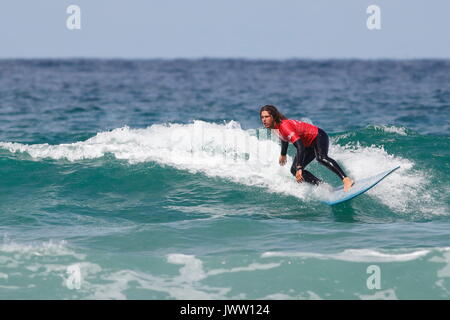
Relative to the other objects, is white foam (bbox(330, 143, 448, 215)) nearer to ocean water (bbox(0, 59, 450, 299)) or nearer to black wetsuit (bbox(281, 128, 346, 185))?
ocean water (bbox(0, 59, 450, 299))

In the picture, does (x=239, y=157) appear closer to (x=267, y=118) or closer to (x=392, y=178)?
(x=392, y=178)

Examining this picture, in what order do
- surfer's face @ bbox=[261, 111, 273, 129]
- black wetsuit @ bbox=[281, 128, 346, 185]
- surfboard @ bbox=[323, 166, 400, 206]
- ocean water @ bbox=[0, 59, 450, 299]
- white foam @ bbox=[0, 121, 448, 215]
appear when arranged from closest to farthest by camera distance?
ocean water @ bbox=[0, 59, 450, 299]
surfer's face @ bbox=[261, 111, 273, 129]
surfboard @ bbox=[323, 166, 400, 206]
black wetsuit @ bbox=[281, 128, 346, 185]
white foam @ bbox=[0, 121, 448, 215]

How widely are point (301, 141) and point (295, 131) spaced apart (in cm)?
20

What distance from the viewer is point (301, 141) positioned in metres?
10.9

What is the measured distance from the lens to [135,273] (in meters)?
8.48

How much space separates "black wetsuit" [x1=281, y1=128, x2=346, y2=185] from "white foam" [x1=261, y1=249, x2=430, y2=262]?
7.91 ft

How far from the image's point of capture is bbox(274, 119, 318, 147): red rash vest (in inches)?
429

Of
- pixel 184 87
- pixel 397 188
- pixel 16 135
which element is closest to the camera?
pixel 397 188

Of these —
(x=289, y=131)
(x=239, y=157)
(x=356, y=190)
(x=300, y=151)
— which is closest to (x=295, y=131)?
(x=289, y=131)

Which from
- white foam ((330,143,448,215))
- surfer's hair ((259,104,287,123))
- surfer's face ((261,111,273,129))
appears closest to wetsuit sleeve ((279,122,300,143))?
surfer's hair ((259,104,287,123))

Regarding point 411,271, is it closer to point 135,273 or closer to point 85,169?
point 135,273

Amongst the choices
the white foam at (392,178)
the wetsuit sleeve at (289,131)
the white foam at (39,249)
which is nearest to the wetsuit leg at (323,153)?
the wetsuit sleeve at (289,131)
